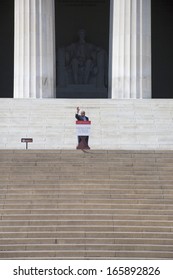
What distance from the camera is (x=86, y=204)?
22.5 metres

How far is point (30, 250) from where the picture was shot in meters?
20.2

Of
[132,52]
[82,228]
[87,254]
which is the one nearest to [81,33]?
[132,52]

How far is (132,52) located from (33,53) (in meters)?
3.92

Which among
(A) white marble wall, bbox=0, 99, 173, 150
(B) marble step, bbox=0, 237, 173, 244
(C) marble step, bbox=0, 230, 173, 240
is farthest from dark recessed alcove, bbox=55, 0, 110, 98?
(B) marble step, bbox=0, 237, 173, 244

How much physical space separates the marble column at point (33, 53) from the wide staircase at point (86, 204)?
38.3ft

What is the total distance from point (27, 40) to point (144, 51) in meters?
4.67

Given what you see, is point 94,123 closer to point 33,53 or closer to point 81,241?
point 33,53

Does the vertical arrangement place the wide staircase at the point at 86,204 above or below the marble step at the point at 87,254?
above

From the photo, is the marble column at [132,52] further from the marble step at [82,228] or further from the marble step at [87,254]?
the marble step at [87,254]

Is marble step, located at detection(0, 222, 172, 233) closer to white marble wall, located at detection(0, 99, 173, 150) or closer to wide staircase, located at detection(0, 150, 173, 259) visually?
wide staircase, located at detection(0, 150, 173, 259)

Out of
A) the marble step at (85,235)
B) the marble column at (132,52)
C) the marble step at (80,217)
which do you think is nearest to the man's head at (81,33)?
the marble column at (132,52)

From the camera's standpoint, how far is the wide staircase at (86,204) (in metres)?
20.3

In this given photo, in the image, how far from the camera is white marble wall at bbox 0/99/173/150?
3253 cm
